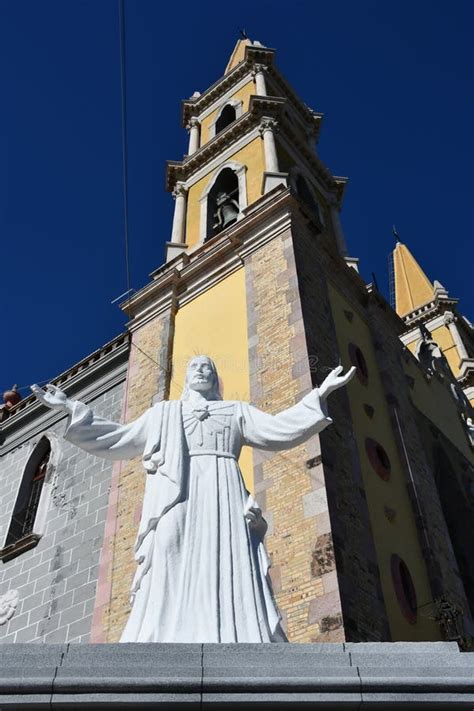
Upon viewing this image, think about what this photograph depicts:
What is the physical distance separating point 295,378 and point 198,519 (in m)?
6.57

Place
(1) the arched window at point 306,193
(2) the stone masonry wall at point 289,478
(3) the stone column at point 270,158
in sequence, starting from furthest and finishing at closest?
1. (1) the arched window at point 306,193
2. (3) the stone column at point 270,158
3. (2) the stone masonry wall at point 289,478

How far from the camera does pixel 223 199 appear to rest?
18.2 metres

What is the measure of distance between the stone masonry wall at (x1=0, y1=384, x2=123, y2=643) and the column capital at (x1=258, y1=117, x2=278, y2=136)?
8.07 meters

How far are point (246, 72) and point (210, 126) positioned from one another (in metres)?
2.13

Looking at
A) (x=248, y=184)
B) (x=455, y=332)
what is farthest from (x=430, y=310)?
(x=248, y=184)

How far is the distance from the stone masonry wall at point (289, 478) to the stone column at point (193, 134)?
→ 28.0 feet

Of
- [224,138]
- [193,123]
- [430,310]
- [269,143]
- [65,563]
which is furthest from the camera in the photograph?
[430,310]

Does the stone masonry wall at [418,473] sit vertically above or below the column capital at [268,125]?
below

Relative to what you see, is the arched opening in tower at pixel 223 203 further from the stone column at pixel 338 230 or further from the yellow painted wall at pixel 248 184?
the stone column at pixel 338 230

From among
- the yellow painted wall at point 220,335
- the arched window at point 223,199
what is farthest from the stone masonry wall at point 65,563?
the arched window at point 223,199

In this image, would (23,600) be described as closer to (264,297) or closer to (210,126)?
(264,297)

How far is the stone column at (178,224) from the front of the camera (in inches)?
676

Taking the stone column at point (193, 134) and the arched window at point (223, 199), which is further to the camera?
the stone column at point (193, 134)

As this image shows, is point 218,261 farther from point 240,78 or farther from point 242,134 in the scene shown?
point 240,78
